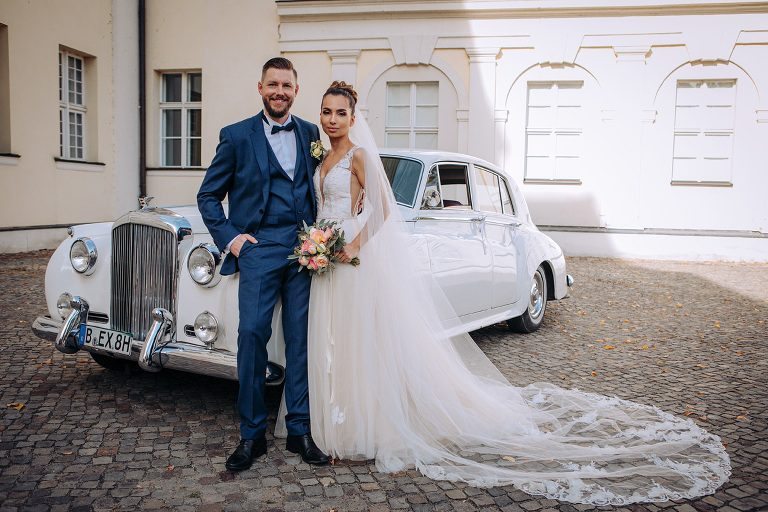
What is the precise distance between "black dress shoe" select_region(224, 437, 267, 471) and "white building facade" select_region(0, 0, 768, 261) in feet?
32.6

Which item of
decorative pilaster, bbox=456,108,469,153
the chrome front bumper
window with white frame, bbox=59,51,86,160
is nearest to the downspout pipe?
window with white frame, bbox=59,51,86,160

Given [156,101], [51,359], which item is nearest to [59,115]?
[156,101]

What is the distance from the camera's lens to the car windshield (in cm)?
441

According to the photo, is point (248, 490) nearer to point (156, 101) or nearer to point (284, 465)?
point (284, 465)

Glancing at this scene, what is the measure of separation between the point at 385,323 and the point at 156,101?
12.4 metres

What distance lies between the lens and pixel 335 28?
13.1 meters

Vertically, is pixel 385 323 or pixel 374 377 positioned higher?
pixel 385 323

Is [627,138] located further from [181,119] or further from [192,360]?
[192,360]

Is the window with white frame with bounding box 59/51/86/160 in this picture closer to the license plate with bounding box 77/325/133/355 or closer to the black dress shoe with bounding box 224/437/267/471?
the license plate with bounding box 77/325/133/355

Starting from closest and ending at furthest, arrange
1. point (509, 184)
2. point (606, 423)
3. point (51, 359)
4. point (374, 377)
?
point (374, 377) → point (606, 423) → point (51, 359) → point (509, 184)

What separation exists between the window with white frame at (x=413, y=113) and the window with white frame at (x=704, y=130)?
496 centimetres

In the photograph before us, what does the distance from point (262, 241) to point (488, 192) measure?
2765 millimetres

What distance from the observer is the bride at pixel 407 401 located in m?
3.00

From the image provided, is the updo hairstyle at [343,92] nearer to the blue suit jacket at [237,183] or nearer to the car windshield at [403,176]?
the blue suit jacket at [237,183]
